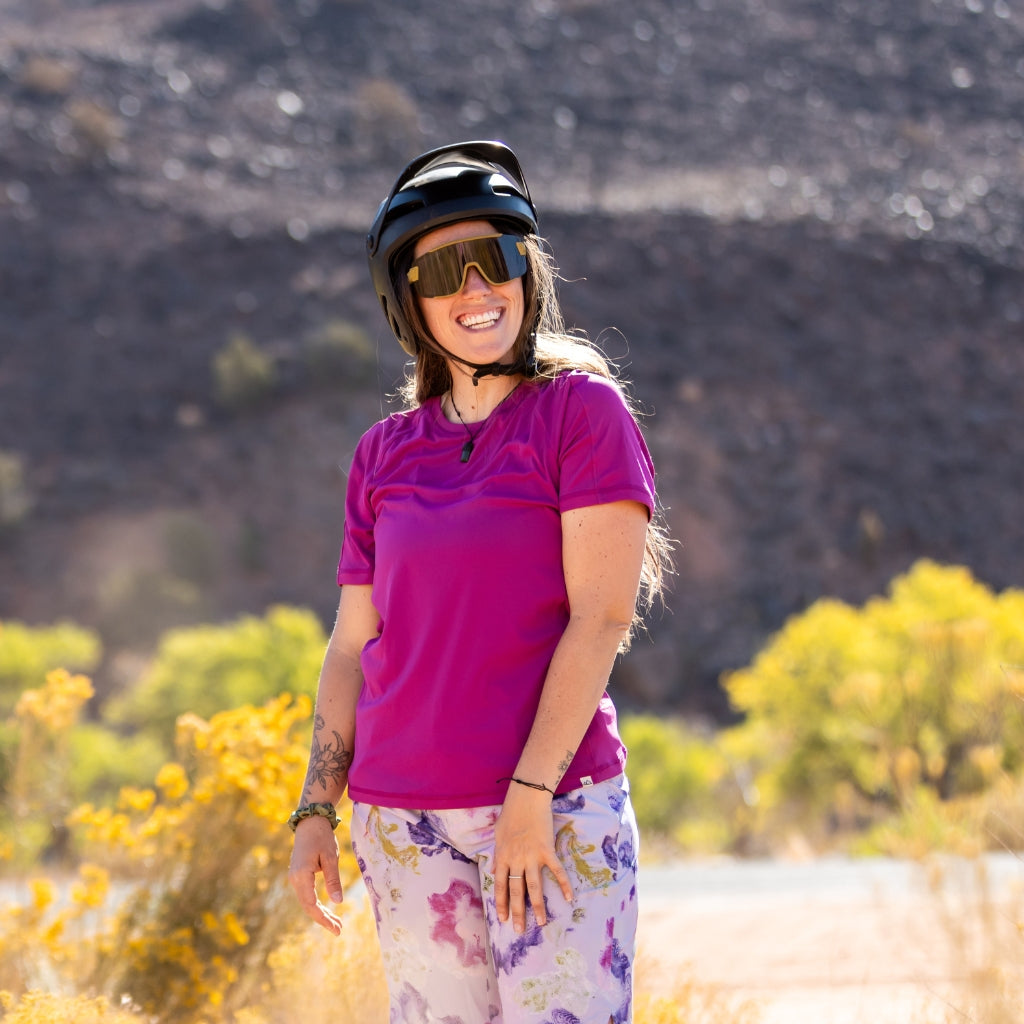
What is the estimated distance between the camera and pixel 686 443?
26.5 m

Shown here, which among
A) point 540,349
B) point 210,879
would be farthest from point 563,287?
point 540,349

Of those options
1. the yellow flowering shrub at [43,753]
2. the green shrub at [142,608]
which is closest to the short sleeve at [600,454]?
the yellow flowering shrub at [43,753]

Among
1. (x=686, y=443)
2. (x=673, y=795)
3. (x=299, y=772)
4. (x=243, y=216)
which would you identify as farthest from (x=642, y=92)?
(x=299, y=772)

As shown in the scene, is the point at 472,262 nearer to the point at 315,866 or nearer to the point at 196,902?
the point at 315,866

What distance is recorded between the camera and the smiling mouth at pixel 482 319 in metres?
2.03

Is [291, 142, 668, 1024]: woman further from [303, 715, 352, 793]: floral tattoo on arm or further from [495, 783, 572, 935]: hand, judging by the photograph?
[303, 715, 352, 793]: floral tattoo on arm

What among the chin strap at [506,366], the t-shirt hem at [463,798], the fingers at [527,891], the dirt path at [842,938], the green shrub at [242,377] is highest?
the green shrub at [242,377]

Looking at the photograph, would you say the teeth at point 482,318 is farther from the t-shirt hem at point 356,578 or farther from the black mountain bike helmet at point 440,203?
the t-shirt hem at point 356,578

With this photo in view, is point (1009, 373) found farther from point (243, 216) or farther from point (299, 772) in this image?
point (299, 772)

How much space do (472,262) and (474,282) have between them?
35 mm

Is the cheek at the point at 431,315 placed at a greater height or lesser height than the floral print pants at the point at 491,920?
greater

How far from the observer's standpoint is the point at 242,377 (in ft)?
88.5

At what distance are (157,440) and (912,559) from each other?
679 inches

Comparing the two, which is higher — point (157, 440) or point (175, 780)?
point (157, 440)
